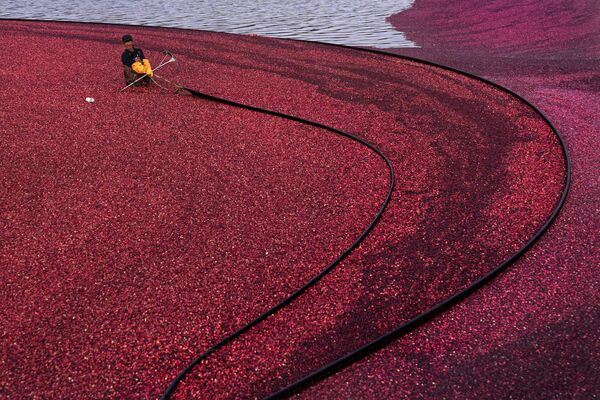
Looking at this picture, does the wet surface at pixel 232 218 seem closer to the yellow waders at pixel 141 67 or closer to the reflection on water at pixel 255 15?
the yellow waders at pixel 141 67

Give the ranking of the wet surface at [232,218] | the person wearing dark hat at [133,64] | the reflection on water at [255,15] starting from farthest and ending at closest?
the reflection on water at [255,15]
the person wearing dark hat at [133,64]
the wet surface at [232,218]

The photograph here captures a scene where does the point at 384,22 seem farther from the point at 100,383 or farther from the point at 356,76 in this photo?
the point at 100,383

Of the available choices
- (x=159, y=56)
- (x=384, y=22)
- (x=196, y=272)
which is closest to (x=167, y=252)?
(x=196, y=272)

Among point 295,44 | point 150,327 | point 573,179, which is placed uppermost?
point 295,44

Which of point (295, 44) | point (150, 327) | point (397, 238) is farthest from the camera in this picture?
point (295, 44)

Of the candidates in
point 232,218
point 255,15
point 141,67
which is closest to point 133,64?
point 141,67

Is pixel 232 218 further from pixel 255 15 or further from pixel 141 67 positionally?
pixel 255 15

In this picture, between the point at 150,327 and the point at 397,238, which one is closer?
the point at 150,327

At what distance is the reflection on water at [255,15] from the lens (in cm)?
1911

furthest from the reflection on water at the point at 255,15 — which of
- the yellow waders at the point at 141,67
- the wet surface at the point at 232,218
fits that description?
the yellow waders at the point at 141,67

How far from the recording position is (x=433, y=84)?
1228cm

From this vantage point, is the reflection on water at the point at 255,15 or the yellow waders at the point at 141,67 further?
the reflection on water at the point at 255,15

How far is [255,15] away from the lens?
23.4 meters

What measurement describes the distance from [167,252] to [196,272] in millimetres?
581
